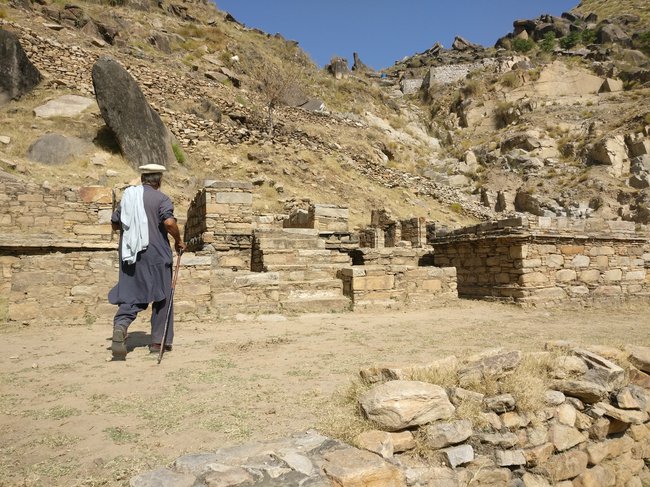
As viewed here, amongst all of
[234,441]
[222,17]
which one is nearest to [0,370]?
[234,441]

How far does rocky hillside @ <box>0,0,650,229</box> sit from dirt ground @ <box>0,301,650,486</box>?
10306 mm

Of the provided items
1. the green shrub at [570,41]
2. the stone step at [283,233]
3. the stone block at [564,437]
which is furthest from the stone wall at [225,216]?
the green shrub at [570,41]

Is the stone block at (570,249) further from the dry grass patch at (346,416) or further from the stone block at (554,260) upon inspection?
the dry grass patch at (346,416)

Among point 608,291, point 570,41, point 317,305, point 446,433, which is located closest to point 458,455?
Result: point 446,433

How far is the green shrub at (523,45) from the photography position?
52.8m

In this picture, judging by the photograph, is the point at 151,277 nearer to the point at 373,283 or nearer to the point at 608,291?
the point at 373,283

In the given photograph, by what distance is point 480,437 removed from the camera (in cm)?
307

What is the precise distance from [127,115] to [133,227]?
1453 cm

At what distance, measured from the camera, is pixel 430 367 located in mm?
3469

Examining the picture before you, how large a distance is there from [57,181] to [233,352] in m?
12.7

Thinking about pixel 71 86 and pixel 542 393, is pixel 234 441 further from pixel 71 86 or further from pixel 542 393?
pixel 71 86

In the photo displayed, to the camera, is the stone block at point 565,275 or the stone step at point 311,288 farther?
the stone block at point 565,275

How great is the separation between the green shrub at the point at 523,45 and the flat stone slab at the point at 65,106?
5121cm

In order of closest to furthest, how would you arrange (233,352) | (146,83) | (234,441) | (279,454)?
(279,454), (234,441), (233,352), (146,83)
